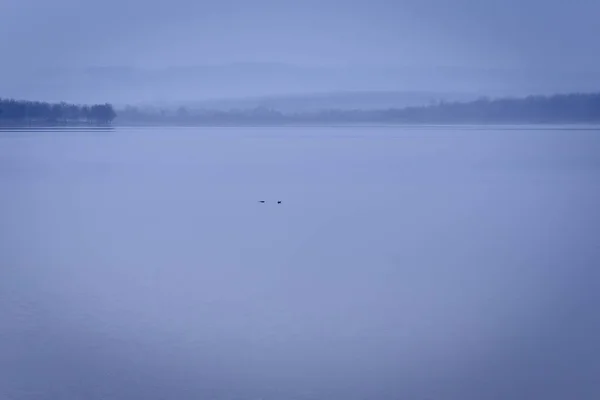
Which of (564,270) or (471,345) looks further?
(564,270)

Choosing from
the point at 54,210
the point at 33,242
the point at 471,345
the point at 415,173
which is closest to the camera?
the point at 471,345

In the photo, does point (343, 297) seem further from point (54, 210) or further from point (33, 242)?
point (54, 210)

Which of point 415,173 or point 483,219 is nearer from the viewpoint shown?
point 483,219

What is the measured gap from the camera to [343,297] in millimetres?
5801

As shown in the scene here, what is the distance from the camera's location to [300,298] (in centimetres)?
580

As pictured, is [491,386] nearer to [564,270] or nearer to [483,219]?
[564,270]

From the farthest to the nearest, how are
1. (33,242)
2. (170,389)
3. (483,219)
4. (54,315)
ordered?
(483,219), (33,242), (54,315), (170,389)

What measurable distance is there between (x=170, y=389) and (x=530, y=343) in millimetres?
2429

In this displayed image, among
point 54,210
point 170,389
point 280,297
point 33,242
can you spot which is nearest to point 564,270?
point 280,297

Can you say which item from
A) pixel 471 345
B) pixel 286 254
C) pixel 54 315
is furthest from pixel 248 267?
pixel 471 345

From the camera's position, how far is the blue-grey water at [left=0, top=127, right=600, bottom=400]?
417cm

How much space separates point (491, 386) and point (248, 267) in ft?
10.8

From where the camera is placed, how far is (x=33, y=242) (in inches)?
326

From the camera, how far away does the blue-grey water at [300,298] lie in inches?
164
